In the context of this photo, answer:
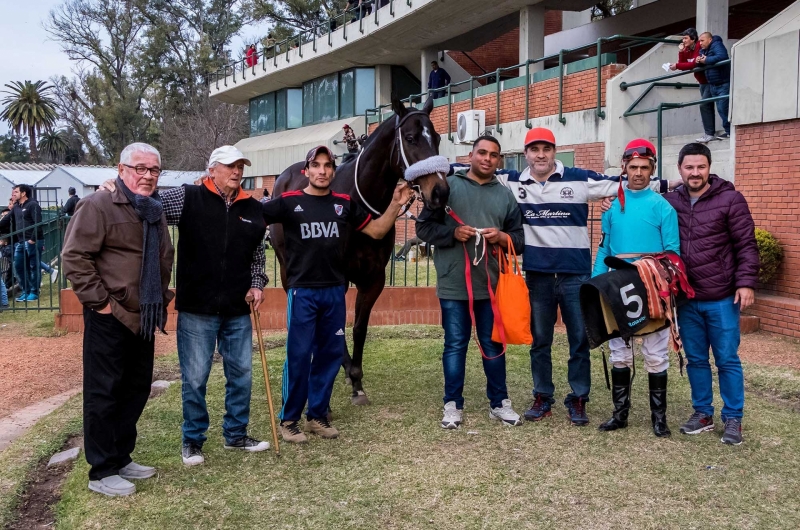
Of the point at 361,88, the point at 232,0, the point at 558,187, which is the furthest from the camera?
the point at 232,0

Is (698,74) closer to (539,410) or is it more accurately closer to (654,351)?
(654,351)

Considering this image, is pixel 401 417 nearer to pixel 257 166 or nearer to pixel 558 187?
pixel 558 187

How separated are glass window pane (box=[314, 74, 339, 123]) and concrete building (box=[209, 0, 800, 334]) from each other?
0.05 metres

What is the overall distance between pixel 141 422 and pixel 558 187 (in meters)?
3.65

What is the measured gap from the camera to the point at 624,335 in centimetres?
498

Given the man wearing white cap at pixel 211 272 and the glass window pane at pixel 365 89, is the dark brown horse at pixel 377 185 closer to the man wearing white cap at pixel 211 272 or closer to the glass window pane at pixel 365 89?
the man wearing white cap at pixel 211 272

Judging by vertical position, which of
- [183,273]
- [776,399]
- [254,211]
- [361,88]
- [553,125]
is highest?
[361,88]

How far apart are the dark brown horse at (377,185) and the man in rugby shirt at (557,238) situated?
0.77 meters

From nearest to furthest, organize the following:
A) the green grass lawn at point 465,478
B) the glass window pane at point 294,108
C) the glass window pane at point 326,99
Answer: the green grass lawn at point 465,478 < the glass window pane at point 326,99 < the glass window pane at point 294,108

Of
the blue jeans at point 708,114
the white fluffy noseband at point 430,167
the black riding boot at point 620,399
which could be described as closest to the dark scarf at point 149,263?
the white fluffy noseband at point 430,167

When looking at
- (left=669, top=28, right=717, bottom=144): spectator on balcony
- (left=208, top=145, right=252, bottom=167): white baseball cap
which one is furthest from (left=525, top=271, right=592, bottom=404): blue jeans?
(left=669, top=28, right=717, bottom=144): spectator on balcony

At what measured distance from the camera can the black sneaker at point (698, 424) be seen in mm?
5230

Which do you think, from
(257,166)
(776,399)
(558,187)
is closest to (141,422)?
(558,187)

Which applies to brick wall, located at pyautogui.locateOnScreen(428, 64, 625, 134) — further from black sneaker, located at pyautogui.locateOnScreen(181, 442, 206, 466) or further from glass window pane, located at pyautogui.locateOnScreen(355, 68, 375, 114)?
black sneaker, located at pyautogui.locateOnScreen(181, 442, 206, 466)
